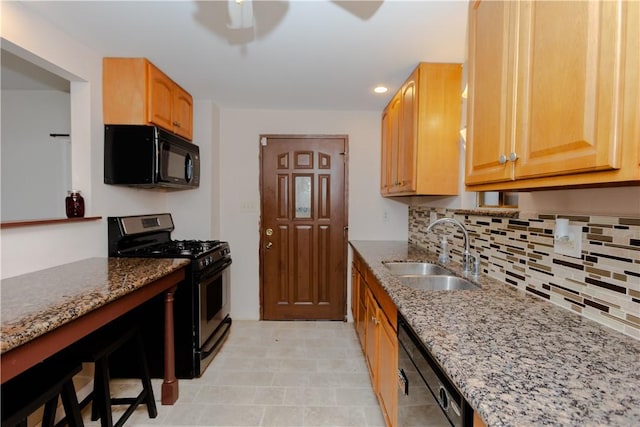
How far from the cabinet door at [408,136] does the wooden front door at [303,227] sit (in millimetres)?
877

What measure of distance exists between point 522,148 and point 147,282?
69.4 inches

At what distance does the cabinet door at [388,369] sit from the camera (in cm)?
141

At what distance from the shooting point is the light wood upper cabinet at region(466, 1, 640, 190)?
64 centimetres

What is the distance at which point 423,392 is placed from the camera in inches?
40.0

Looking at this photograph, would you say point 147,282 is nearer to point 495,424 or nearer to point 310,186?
point 495,424

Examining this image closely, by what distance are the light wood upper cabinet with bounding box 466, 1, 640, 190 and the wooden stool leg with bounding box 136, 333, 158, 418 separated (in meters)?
1.94

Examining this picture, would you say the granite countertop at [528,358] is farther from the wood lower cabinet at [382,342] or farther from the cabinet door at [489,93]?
the cabinet door at [489,93]

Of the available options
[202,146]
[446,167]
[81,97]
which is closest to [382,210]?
[446,167]

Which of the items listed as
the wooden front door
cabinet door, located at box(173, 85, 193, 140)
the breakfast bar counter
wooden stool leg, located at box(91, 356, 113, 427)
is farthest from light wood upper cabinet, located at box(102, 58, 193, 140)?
wooden stool leg, located at box(91, 356, 113, 427)

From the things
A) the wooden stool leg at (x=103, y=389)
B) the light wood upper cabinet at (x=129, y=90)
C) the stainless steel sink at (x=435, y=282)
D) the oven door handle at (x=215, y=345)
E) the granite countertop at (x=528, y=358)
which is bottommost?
the oven door handle at (x=215, y=345)

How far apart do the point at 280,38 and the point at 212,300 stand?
1.91 metres

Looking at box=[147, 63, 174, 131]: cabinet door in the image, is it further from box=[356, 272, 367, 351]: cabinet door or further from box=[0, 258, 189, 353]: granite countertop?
box=[356, 272, 367, 351]: cabinet door

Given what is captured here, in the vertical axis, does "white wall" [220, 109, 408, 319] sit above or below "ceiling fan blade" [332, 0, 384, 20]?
below

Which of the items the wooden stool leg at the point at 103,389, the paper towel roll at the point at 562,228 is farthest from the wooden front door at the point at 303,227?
the paper towel roll at the point at 562,228
